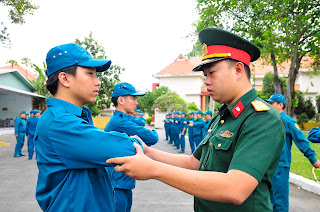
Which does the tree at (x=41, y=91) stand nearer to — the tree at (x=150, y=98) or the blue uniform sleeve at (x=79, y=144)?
the tree at (x=150, y=98)

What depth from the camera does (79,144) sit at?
4.24ft

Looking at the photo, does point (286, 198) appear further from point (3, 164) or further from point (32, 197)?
point (3, 164)

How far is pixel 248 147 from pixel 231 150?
21 centimetres

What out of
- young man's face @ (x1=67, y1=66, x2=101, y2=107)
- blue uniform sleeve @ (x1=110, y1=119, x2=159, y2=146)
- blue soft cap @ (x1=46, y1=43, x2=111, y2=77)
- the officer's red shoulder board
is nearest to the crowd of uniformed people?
blue uniform sleeve @ (x1=110, y1=119, x2=159, y2=146)

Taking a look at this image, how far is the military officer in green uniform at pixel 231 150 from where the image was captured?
3.88 ft

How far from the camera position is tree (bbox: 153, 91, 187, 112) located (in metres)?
30.0

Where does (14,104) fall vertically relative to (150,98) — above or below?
below

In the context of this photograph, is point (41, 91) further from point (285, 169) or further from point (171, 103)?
point (285, 169)

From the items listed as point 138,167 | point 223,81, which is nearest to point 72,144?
point 138,167

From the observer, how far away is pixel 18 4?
37.1 ft

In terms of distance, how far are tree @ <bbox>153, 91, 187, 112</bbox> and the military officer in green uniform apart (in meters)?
28.1

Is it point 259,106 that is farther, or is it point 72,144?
point 259,106

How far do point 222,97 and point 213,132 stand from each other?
0.32 metres

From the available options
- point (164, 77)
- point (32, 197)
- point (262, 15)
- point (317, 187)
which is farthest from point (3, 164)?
point (164, 77)
